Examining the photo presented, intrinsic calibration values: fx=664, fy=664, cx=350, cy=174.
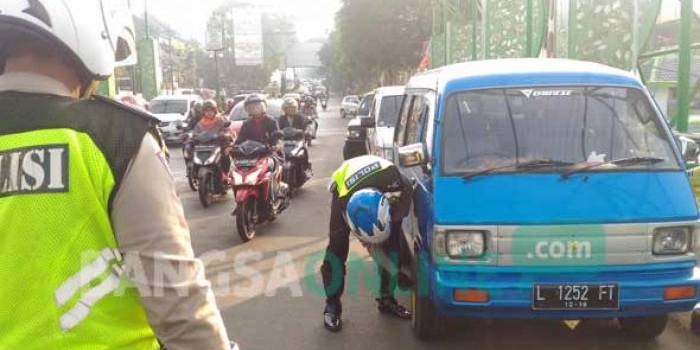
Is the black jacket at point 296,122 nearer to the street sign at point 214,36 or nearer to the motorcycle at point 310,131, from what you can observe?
the motorcycle at point 310,131

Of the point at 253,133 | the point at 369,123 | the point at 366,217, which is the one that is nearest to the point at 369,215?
the point at 366,217

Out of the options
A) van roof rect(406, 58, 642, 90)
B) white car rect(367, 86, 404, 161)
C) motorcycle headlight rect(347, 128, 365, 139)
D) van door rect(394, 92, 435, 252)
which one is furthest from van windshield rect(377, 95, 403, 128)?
van roof rect(406, 58, 642, 90)

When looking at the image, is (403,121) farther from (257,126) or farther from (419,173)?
(257,126)

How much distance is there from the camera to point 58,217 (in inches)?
51.7

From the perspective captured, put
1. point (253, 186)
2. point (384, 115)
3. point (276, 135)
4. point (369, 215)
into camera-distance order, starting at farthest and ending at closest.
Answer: point (384, 115) < point (276, 135) < point (253, 186) < point (369, 215)

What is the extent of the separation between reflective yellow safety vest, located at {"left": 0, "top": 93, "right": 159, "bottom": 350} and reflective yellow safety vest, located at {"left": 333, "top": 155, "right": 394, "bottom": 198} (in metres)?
3.15

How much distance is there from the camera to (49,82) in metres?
1.39

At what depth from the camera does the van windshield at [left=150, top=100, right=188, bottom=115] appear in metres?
21.2

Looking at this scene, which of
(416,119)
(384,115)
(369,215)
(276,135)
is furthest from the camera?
(384,115)

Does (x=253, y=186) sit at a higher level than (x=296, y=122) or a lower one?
lower

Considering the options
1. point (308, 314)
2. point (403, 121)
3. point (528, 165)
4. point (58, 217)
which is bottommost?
point (308, 314)

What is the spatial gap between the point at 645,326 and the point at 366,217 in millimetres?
1951

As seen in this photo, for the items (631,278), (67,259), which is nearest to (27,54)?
(67,259)

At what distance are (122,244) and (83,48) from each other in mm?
422
